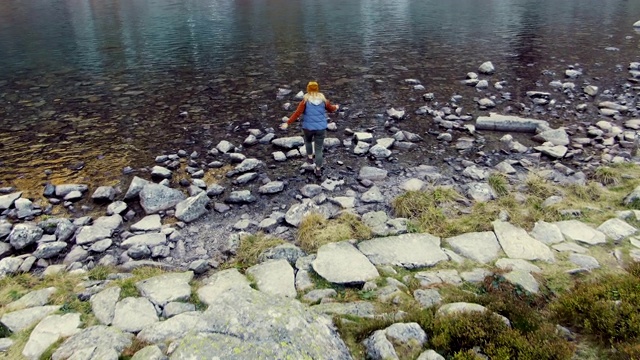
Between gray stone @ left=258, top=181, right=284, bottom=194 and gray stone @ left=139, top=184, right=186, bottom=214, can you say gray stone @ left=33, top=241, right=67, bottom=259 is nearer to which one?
gray stone @ left=139, top=184, right=186, bottom=214

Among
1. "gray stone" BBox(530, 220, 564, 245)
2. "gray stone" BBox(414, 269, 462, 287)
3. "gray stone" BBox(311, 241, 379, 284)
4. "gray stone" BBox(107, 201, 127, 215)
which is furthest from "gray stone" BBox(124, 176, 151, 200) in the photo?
"gray stone" BBox(530, 220, 564, 245)

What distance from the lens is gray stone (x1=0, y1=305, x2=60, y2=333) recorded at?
6707 millimetres

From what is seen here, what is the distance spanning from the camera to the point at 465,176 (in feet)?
41.0

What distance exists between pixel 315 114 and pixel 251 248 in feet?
16.0

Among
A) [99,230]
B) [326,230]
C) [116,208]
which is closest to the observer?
[326,230]

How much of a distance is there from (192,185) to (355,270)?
6698 millimetres

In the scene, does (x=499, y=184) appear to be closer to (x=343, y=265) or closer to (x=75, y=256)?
(x=343, y=265)

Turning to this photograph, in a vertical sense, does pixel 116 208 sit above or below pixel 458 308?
below

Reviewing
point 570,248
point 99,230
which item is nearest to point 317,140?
point 99,230

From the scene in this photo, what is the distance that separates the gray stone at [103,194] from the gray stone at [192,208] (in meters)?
2.29

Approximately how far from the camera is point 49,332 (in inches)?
251

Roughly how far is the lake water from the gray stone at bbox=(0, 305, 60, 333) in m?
6.88

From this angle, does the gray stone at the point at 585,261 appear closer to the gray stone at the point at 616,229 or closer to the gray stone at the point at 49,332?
the gray stone at the point at 616,229

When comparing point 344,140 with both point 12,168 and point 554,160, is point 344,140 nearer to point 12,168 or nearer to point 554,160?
point 554,160
